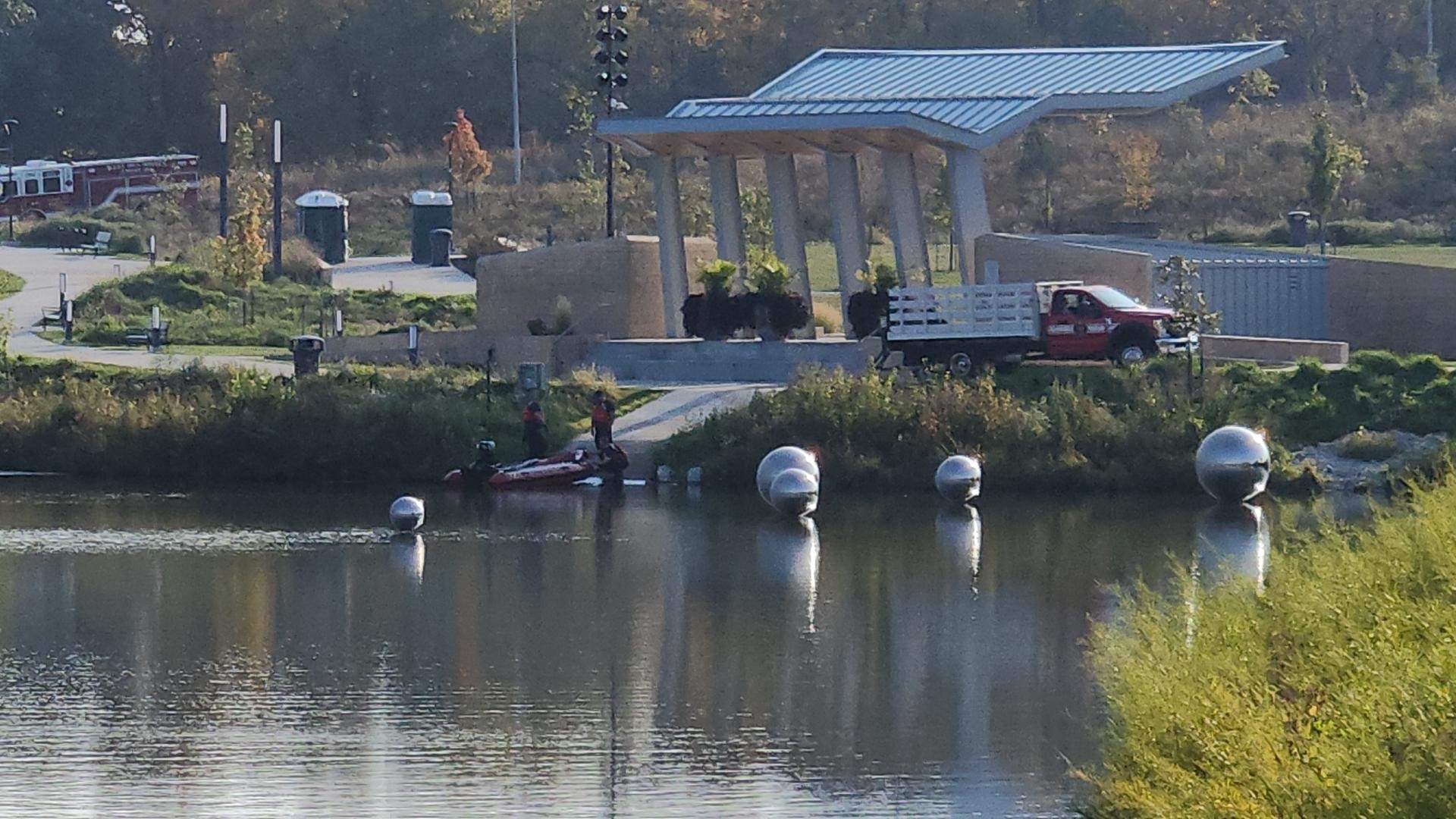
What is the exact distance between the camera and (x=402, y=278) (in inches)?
2282

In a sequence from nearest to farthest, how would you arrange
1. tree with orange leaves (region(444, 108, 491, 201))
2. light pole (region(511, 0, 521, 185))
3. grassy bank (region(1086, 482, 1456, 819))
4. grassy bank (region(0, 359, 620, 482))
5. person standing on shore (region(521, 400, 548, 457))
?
grassy bank (region(1086, 482, 1456, 819)) → person standing on shore (region(521, 400, 548, 457)) → grassy bank (region(0, 359, 620, 482)) → tree with orange leaves (region(444, 108, 491, 201)) → light pole (region(511, 0, 521, 185))

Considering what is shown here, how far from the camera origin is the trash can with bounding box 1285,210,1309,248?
56.2 meters

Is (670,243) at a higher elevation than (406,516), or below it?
higher

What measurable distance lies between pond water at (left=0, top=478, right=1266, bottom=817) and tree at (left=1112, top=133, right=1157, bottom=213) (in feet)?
101

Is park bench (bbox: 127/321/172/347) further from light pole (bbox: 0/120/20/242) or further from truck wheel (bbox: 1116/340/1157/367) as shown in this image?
light pole (bbox: 0/120/20/242)

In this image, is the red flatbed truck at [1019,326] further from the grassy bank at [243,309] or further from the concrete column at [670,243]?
the grassy bank at [243,309]

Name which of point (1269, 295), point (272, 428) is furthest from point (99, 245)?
point (1269, 295)

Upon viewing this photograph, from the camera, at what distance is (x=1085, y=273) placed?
135 ft

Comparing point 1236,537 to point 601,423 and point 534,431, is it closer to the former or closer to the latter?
point 601,423

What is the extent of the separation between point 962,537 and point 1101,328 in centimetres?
834

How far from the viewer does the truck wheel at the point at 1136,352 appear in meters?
37.6

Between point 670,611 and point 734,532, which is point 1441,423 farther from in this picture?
point 670,611

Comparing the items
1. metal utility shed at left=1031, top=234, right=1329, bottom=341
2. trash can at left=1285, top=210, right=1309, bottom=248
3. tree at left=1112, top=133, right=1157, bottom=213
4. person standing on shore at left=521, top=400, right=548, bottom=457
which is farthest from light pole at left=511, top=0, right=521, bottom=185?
person standing on shore at left=521, top=400, right=548, bottom=457

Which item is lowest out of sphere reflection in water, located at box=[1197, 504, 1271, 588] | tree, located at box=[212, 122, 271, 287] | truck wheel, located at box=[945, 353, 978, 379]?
sphere reflection in water, located at box=[1197, 504, 1271, 588]
